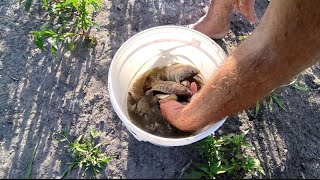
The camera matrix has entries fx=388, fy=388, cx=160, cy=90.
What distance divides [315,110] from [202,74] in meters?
0.61

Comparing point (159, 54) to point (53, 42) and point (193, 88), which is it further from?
point (53, 42)

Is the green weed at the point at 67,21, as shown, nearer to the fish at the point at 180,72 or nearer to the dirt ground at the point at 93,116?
the dirt ground at the point at 93,116

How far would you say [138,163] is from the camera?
1810 mm

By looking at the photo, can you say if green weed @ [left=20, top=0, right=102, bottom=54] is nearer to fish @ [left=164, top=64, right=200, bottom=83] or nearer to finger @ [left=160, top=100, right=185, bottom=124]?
fish @ [left=164, top=64, right=200, bottom=83]

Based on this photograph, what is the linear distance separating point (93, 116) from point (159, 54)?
50cm

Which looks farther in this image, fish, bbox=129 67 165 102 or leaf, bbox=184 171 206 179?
fish, bbox=129 67 165 102

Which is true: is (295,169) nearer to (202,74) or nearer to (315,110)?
(315,110)

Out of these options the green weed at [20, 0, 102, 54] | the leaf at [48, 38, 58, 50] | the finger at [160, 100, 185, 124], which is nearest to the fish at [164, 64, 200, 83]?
the finger at [160, 100, 185, 124]

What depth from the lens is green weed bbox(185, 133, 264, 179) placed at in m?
1.75

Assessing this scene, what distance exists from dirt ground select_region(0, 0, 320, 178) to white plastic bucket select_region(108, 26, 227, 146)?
0.14 meters

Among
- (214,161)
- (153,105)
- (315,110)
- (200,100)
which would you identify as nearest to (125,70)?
(153,105)

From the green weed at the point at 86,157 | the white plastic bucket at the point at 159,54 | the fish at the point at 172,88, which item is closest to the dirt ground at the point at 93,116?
the green weed at the point at 86,157

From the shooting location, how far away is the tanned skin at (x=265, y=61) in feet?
4.01

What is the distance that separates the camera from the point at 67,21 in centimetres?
209
